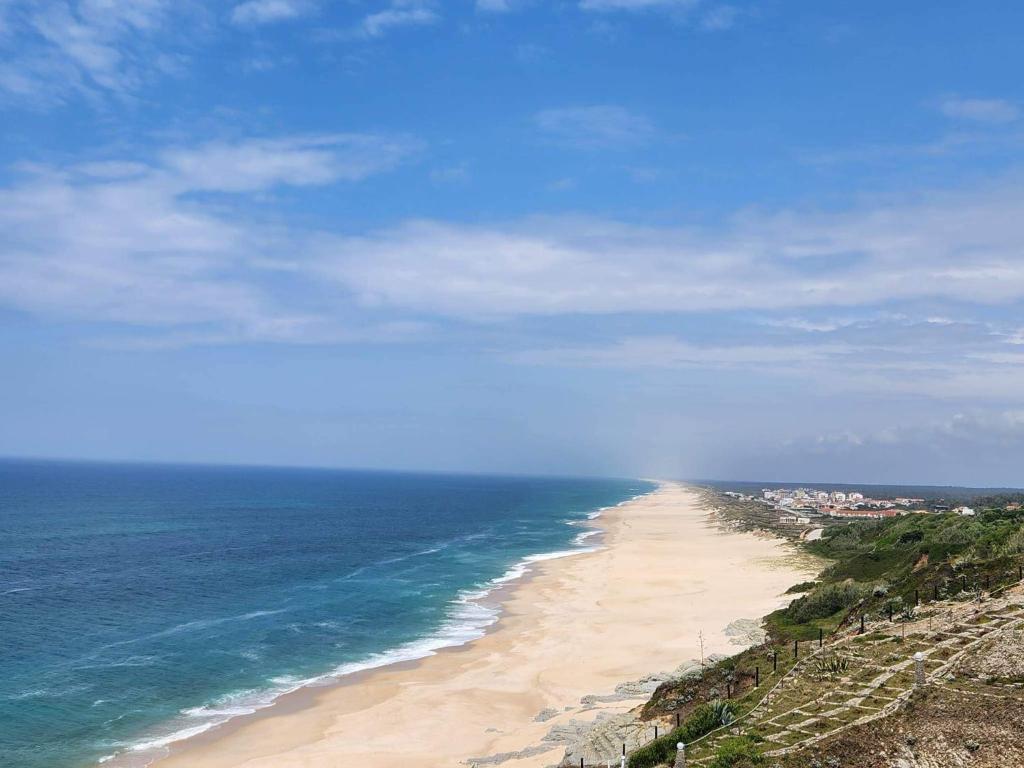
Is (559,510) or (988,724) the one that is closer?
(988,724)

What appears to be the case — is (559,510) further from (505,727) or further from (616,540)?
(505,727)

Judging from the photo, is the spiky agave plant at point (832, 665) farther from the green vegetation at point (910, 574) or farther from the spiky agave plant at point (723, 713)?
the green vegetation at point (910, 574)

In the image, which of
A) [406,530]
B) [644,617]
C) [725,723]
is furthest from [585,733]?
[406,530]

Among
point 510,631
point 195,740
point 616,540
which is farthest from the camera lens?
point 616,540

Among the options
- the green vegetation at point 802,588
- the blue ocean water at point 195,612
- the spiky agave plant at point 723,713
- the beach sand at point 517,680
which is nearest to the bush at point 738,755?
the spiky agave plant at point 723,713

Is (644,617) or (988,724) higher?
(988,724)

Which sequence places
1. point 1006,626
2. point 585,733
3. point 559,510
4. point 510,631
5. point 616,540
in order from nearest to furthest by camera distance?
point 1006,626 → point 585,733 → point 510,631 → point 616,540 → point 559,510

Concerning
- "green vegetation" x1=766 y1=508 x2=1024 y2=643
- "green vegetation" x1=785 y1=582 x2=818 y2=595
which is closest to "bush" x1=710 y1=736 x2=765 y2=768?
"green vegetation" x1=766 y1=508 x2=1024 y2=643

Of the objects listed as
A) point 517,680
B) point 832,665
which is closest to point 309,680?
point 517,680
